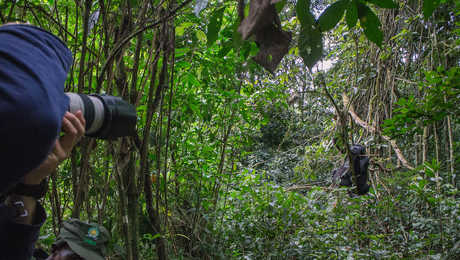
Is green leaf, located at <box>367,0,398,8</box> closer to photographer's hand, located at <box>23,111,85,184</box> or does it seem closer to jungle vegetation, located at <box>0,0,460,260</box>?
jungle vegetation, located at <box>0,0,460,260</box>

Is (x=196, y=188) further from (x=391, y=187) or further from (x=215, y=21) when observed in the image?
(x=391, y=187)

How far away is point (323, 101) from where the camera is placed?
3.63 metres

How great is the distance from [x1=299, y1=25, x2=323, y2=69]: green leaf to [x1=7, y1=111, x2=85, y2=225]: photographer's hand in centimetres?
39

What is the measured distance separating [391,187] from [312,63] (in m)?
2.46

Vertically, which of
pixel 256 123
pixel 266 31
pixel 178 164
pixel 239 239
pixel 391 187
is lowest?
pixel 239 239

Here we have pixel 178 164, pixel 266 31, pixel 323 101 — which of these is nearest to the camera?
pixel 266 31

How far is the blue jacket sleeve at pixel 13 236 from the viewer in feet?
2.03

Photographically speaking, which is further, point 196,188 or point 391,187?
point 391,187

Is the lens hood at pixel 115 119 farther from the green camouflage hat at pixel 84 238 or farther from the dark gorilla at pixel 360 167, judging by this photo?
the dark gorilla at pixel 360 167

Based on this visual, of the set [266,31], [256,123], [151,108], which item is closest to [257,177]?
[256,123]

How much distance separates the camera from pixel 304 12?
51cm

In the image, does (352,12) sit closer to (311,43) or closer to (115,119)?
(311,43)

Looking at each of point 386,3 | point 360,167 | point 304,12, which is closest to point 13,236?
point 304,12

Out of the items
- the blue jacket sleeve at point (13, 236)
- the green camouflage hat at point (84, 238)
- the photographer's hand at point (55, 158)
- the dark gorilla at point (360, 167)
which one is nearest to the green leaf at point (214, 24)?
the photographer's hand at point (55, 158)
